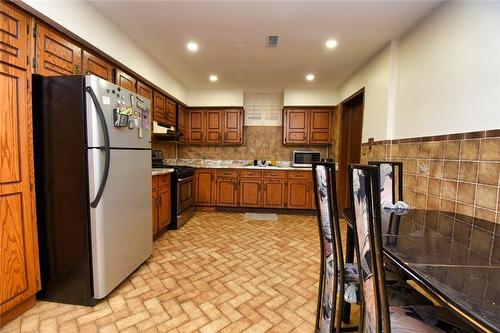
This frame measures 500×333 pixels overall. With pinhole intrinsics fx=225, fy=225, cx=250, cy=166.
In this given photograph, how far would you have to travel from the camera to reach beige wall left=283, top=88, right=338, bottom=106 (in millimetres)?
4355

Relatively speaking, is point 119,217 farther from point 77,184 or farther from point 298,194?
point 298,194

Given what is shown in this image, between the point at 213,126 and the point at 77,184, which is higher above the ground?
the point at 213,126

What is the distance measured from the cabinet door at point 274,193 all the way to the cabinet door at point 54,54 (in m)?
3.22

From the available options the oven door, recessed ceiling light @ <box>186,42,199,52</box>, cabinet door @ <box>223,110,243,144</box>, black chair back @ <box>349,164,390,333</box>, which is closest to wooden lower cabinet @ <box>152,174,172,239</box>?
the oven door

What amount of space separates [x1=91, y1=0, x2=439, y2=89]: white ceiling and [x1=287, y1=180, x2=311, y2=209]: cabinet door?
1.95m

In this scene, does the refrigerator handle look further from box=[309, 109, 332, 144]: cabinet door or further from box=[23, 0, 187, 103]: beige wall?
box=[309, 109, 332, 144]: cabinet door

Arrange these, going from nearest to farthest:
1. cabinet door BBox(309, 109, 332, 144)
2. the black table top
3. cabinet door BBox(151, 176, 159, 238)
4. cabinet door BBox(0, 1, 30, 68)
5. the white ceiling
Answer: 1. the black table top
2. cabinet door BBox(0, 1, 30, 68)
3. the white ceiling
4. cabinet door BBox(151, 176, 159, 238)
5. cabinet door BBox(309, 109, 332, 144)

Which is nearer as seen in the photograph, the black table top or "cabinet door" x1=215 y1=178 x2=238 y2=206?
the black table top

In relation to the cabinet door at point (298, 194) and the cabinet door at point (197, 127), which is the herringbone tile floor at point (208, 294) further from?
the cabinet door at point (197, 127)

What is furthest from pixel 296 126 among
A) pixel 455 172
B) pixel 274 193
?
pixel 455 172

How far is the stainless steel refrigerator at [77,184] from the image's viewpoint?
1.57 metres

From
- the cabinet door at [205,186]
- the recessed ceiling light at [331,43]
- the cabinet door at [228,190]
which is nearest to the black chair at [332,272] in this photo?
the recessed ceiling light at [331,43]

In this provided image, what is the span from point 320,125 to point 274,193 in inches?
63.9

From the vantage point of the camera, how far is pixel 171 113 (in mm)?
3881
